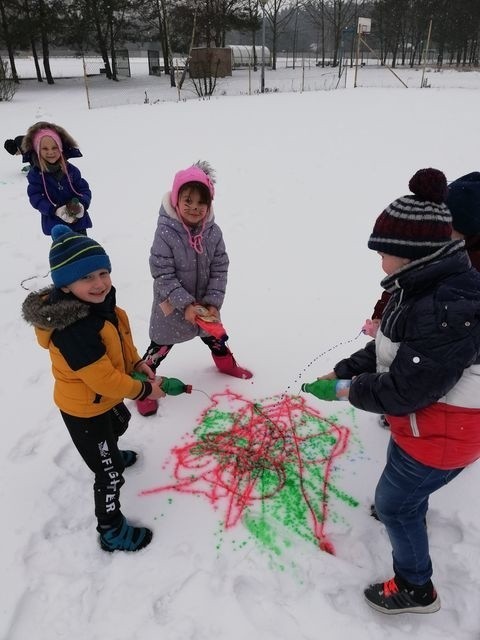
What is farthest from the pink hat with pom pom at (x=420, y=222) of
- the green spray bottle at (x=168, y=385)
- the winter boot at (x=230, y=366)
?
the winter boot at (x=230, y=366)

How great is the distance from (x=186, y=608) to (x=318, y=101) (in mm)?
15266

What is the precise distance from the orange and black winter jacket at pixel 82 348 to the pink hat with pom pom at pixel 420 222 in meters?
1.13

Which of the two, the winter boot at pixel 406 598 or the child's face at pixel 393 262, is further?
the winter boot at pixel 406 598

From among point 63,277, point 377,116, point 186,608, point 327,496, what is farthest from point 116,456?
point 377,116

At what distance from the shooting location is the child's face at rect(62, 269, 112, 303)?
5.84 feet

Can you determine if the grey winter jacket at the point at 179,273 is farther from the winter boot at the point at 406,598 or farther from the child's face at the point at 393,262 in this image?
the winter boot at the point at 406,598

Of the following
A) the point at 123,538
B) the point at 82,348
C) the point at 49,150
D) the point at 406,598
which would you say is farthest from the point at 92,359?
the point at 49,150

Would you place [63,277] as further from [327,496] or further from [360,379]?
[327,496]

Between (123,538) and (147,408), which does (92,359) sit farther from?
(147,408)

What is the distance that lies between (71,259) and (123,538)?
1.26m

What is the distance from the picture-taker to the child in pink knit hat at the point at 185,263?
259cm

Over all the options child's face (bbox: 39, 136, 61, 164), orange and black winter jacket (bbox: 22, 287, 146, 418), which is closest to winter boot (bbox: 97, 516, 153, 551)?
orange and black winter jacket (bbox: 22, 287, 146, 418)

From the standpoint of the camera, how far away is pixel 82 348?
5.68 feet

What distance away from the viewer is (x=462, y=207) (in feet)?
6.47
